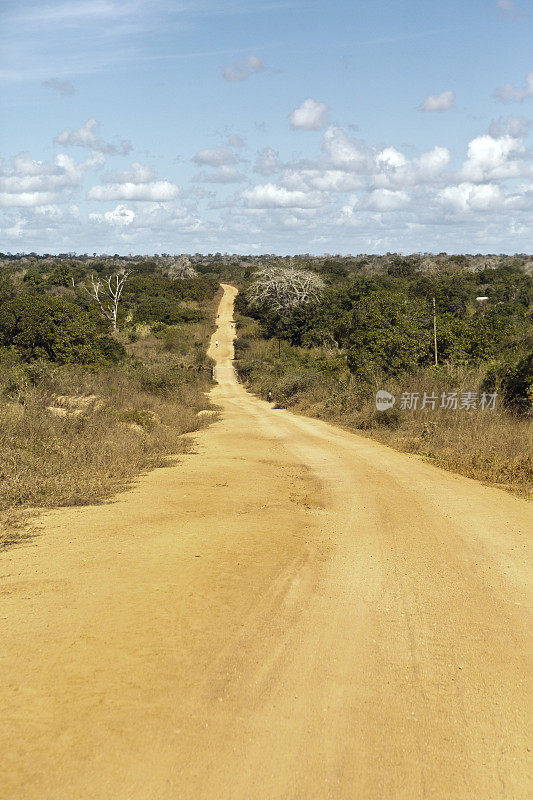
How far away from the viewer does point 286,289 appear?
56219mm

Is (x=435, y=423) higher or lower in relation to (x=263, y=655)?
higher

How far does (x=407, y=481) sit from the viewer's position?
11.9 m

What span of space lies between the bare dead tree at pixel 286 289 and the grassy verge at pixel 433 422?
2426 centimetres

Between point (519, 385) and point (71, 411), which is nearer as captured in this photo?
point (71, 411)

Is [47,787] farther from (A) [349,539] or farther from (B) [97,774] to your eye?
(A) [349,539]

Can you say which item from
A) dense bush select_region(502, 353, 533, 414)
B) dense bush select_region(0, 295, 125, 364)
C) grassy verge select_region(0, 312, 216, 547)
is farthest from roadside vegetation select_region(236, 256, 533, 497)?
dense bush select_region(0, 295, 125, 364)

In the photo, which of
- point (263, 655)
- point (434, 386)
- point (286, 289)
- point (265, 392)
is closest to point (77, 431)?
point (263, 655)

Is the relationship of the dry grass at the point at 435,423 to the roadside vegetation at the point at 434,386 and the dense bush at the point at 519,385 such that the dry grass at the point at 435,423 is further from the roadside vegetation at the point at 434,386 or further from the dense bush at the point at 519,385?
the dense bush at the point at 519,385

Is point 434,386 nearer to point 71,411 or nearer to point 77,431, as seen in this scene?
point 71,411

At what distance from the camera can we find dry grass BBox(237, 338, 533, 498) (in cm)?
1246

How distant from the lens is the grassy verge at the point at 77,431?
8.93 meters

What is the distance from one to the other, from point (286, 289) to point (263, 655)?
52.8m

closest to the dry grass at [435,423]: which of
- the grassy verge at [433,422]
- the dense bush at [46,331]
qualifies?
the grassy verge at [433,422]

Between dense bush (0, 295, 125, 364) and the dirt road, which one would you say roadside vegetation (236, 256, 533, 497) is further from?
dense bush (0, 295, 125, 364)
